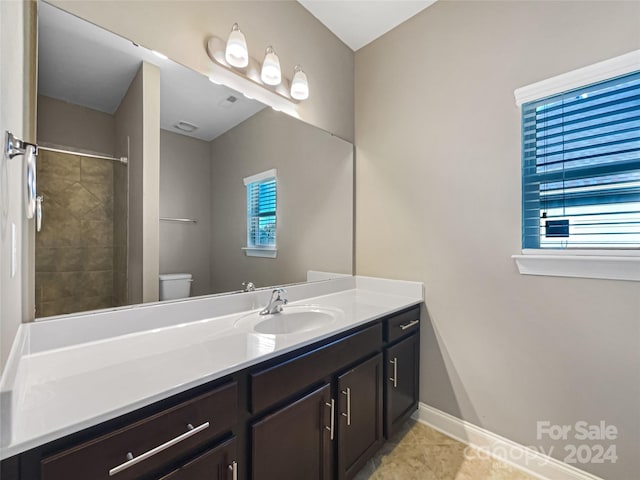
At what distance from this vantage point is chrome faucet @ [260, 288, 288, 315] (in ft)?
5.02

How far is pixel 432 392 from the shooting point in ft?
6.23

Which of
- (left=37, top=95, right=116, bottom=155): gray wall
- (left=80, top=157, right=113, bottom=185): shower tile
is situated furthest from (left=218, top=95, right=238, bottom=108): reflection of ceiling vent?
(left=80, top=157, right=113, bottom=185): shower tile

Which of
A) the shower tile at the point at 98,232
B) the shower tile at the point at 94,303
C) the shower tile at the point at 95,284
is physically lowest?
the shower tile at the point at 94,303

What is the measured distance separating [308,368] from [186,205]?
932mm

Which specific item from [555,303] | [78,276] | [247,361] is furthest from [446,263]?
[78,276]

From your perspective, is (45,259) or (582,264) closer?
(45,259)

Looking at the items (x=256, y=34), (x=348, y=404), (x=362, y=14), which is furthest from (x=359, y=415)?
(x=362, y=14)

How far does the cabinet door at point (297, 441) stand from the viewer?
99 cm

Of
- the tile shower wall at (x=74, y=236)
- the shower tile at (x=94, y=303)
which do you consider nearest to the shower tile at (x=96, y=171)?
the tile shower wall at (x=74, y=236)

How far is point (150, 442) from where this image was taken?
0.73m

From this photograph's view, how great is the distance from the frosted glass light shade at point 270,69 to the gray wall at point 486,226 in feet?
2.79

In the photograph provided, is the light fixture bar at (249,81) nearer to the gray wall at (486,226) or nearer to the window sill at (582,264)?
the gray wall at (486,226)

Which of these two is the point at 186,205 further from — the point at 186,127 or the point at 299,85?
the point at 299,85

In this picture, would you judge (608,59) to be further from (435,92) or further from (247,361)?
(247,361)
